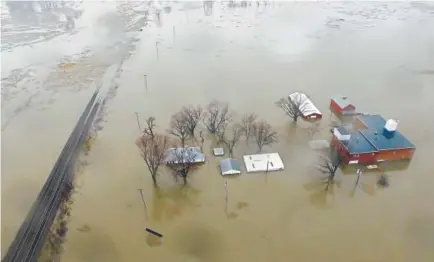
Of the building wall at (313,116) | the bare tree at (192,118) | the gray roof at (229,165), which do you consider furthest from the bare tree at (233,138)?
the building wall at (313,116)

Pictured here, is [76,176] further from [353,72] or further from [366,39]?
[366,39]

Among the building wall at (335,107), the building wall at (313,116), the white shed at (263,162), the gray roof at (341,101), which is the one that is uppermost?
the gray roof at (341,101)

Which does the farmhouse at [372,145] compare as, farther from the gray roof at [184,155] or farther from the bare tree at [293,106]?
the gray roof at [184,155]

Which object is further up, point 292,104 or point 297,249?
point 292,104

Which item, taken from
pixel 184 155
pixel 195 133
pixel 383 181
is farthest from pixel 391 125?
pixel 184 155

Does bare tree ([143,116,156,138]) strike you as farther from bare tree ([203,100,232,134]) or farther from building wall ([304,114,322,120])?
building wall ([304,114,322,120])

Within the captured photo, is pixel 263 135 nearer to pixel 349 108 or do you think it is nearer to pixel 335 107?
pixel 335 107

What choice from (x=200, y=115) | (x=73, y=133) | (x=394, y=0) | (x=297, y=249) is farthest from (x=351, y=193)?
(x=394, y=0)
